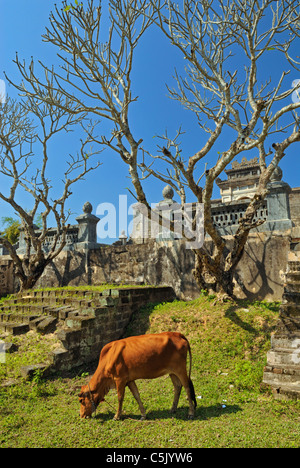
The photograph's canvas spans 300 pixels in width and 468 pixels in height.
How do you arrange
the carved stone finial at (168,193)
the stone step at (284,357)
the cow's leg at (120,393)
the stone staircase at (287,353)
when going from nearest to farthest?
the cow's leg at (120,393) → the stone staircase at (287,353) → the stone step at (284,357) → the carved stone finial at (168,193)

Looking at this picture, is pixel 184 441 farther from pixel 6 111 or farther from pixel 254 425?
pixel 6 111

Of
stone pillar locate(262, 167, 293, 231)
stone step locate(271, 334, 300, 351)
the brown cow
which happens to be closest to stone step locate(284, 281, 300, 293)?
stone step locate(271, 334, 300, 351)

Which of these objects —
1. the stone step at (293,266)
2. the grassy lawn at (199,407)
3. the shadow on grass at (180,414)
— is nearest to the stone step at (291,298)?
the grassy lawn at (199,407)

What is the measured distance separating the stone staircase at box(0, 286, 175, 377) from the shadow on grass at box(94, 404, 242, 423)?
211cm

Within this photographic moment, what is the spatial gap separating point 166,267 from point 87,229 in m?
4.20

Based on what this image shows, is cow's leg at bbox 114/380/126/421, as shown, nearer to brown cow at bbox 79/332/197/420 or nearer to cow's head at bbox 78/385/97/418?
brown cow at bbox 79/332/197/420

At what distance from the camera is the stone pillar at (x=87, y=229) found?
13.3 meters

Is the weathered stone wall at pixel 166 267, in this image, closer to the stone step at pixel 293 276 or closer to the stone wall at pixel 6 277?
the stone wall at pixel 6 277

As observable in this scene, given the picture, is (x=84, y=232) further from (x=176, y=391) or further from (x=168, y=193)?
(x=176, y=391)

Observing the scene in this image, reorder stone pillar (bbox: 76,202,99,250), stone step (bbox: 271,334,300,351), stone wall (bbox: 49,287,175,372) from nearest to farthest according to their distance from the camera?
stone step (bbox: 271,334,300,351) < stone wall (bbox: 49,287,175,372) < stone pillar (bbox: 76,202,99,250)

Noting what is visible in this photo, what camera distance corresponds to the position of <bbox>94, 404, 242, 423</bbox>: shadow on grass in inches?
175

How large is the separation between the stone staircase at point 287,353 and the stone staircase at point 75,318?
157 inches

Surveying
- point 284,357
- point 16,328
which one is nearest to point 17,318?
point 16,328

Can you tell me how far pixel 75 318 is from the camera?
286 inches
